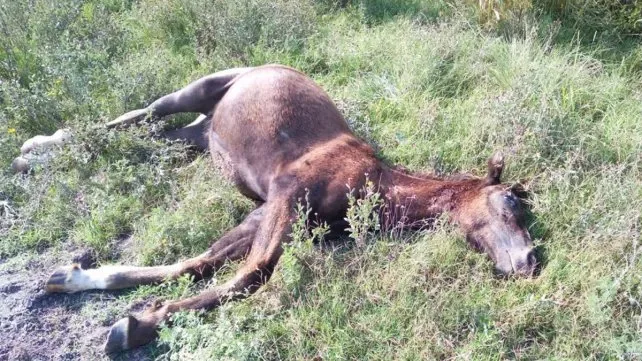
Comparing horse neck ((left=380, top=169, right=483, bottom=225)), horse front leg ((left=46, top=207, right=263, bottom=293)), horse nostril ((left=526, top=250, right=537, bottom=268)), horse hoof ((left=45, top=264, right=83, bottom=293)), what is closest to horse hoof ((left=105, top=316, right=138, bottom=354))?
horse front leg ((left=46, top=207, right=263, bottom=293))

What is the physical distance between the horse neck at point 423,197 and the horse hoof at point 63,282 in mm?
2032

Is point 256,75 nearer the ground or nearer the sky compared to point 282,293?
nearer the sky

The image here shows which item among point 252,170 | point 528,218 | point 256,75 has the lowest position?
point 528,218

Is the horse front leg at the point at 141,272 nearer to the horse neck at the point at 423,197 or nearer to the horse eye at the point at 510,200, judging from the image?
the horse neck at the point at 423,197

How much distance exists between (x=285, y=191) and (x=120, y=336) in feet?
4.50

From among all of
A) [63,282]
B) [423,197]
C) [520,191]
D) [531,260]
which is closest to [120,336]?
[63,282]

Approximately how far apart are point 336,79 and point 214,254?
2.61 metres

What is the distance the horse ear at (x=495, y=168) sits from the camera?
4402 millimetres

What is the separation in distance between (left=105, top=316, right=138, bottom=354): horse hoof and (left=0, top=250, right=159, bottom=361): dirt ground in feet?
0.16

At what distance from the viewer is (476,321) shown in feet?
11.9

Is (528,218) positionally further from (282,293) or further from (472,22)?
(472,22)

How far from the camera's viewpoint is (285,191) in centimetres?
430

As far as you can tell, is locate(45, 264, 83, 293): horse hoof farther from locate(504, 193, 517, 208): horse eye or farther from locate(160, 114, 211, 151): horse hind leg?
locate(504, 193, 517, 208): horse eye

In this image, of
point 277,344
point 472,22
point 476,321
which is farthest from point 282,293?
point 472,22
